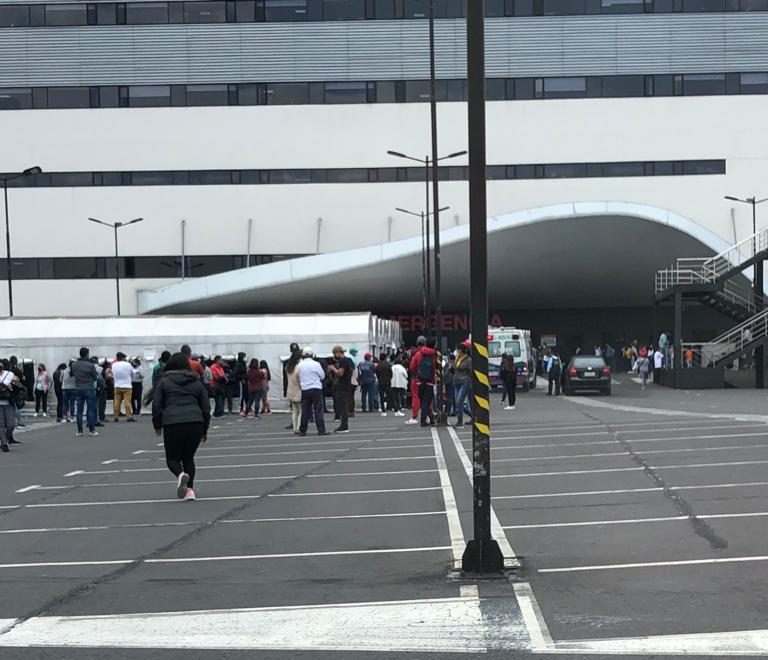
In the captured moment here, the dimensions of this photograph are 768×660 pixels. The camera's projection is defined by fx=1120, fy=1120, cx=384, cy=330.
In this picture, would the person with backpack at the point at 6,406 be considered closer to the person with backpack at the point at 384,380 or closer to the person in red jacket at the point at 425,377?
the person in red jacket at the point at 425,377

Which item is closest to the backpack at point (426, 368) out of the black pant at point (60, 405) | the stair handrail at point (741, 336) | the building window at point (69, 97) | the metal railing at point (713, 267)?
the black pant at point (60, 405)

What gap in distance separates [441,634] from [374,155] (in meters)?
54.9

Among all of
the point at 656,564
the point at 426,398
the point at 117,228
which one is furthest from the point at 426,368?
the point at 117,228

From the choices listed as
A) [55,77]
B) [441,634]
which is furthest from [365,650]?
[55,77]

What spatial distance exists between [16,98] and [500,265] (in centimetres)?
2863

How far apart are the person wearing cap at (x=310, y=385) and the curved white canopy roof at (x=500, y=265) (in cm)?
2539

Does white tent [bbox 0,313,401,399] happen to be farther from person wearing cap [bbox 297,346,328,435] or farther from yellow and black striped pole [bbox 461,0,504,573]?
yellow and black striped pole [bbox 461,0,504,573]

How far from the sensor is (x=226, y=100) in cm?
6041

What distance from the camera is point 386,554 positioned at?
9.08m

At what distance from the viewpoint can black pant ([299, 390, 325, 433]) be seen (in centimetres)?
2128

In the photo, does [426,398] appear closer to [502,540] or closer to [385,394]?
[385,394]

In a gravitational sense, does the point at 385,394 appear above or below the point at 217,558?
above

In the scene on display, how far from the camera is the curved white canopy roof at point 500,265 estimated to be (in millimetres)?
46375

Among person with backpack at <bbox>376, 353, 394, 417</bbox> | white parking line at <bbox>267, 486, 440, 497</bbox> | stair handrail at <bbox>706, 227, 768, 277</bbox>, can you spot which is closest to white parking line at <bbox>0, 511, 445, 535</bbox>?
white parking line at <bbox>267, 486, 440, 497</bbox>
